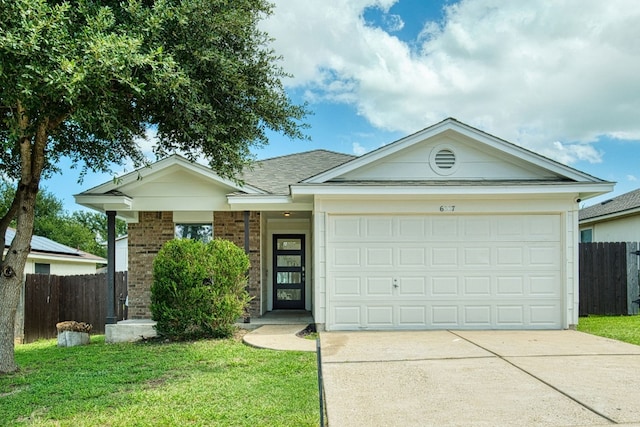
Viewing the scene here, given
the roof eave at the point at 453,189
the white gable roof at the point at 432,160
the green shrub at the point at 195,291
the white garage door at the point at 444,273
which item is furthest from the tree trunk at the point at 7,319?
the white gable roof at the point at 432,160

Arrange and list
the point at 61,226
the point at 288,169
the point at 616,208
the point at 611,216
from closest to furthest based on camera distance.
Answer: the point at 288,169, the point at 611,216, the point at 616,208, the point at 61,226

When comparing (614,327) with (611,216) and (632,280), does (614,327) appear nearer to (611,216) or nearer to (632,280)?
(632,280)

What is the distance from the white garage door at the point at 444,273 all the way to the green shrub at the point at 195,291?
207 cm

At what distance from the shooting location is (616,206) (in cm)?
1750

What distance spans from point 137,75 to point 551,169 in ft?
26.4

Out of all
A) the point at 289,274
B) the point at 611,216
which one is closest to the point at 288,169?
the point at 289,274

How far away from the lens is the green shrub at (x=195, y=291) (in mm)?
9039

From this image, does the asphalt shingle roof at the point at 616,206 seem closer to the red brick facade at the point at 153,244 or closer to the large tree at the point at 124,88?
the red brick facade at the point at 153,244

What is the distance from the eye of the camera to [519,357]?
691 cm

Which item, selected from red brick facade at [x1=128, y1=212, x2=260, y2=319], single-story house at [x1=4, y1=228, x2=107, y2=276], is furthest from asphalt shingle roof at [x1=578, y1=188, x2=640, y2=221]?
A: single-story house at [x1=4, y1=228, x2=107, y2=276]

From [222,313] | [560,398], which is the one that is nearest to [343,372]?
[560,398]

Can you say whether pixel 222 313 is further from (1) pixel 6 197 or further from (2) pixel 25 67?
(1) pixel 6 197

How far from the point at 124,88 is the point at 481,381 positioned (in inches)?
244

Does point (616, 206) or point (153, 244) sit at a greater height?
point (616, 206)
